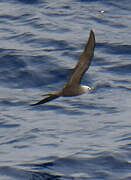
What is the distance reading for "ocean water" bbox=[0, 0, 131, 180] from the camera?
10.9 metres

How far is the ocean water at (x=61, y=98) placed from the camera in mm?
10875

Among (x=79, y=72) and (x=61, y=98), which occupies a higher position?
(x=79, y=72)

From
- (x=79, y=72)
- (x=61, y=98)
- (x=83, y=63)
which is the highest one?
(x=83, y=63)

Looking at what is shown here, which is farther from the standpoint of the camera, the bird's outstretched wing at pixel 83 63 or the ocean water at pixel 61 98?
the ocean water at pixel 61 98

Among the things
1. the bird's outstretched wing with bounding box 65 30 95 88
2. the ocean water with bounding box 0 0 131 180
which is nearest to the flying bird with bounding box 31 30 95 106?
the bird's outstretched wing with bounding box 65 30 95 88

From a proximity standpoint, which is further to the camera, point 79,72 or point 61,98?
point 61,98

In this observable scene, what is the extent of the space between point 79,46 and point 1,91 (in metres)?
3.32

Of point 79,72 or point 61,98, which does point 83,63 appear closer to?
point 79,72

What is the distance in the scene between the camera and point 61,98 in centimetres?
1388

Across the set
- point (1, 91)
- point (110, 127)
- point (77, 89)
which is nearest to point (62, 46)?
point (1, 91)

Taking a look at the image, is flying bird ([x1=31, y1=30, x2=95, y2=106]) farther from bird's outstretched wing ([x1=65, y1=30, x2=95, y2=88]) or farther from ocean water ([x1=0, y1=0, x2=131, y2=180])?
ocean water ([x1=0, y1=0, x2=131, y2=180])

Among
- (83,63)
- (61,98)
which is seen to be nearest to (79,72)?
(83,63)

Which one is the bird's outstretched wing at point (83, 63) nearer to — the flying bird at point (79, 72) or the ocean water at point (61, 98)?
the flying bird at point (79, 72)

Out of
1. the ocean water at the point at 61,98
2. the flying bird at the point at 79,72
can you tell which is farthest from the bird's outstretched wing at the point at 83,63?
the ocean water at the point at 61,98
